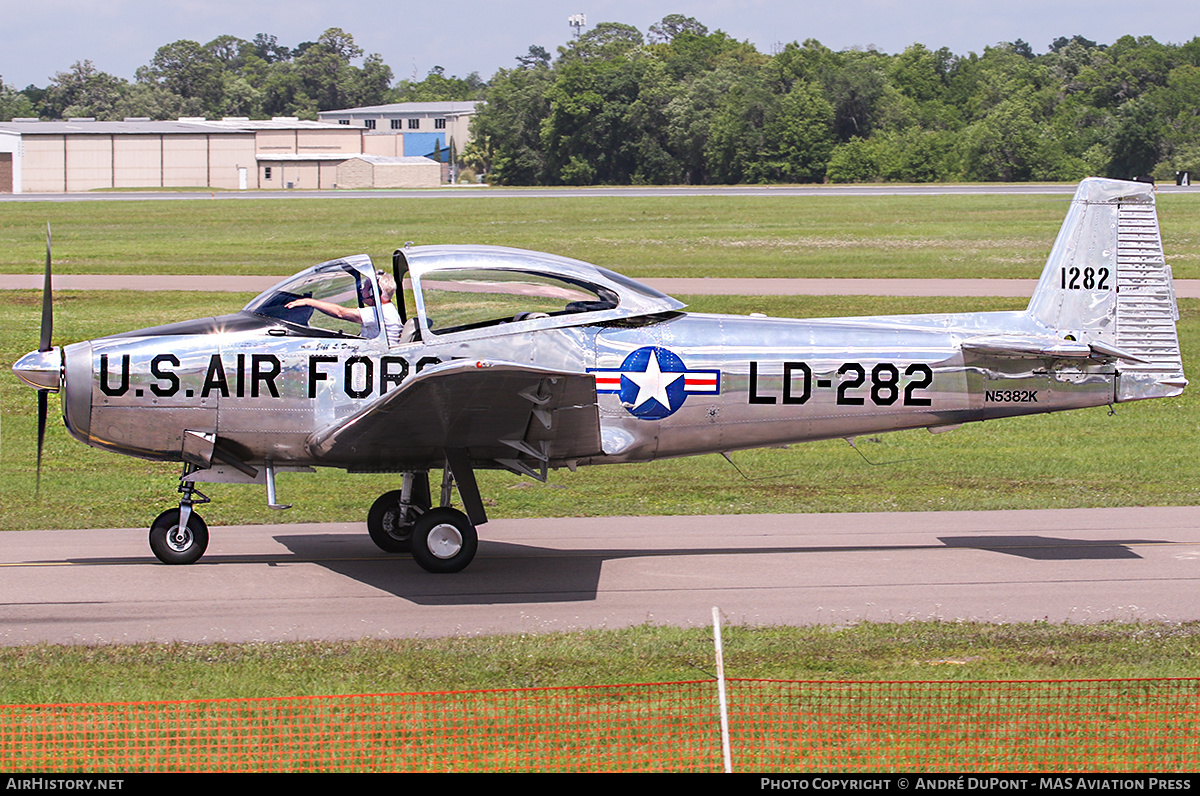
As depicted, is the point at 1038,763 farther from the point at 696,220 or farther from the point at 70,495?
the point at 696,220

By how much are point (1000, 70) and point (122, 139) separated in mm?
78759

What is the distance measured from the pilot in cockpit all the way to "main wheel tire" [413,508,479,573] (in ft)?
4.74

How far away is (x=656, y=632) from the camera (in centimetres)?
860

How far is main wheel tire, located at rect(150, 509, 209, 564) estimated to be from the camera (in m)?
10.3

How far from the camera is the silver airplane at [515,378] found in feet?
31.8

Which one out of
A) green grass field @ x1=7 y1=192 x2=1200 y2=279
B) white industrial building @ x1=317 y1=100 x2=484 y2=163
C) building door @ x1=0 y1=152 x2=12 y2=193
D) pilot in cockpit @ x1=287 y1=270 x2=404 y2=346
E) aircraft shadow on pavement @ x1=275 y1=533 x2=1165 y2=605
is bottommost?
aircraft shadow on pavement @ x1=275 y1=533 x2=1165 y2=605

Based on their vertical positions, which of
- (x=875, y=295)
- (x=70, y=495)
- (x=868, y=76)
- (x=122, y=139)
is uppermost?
(x=868, y=76)

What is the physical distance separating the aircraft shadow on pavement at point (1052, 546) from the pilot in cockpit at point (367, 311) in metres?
5.25

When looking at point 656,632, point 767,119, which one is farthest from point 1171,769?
point 767,119

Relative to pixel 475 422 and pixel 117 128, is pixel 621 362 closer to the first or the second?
pixel 475 422

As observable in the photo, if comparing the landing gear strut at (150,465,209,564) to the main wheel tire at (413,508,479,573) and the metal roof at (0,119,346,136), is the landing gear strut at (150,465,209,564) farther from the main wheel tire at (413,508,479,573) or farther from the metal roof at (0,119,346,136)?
the metal roof at (0,119,346,136)

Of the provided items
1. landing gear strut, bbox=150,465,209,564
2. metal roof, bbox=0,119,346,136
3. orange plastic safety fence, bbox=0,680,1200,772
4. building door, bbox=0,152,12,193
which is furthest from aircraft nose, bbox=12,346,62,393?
metal roof, bbox=0,119,346,136

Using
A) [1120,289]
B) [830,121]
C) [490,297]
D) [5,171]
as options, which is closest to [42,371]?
[490,297]

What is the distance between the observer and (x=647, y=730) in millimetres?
6805
